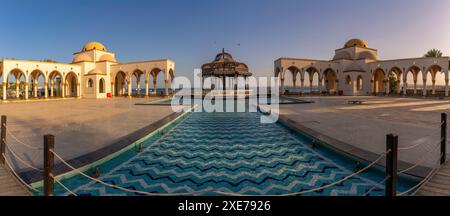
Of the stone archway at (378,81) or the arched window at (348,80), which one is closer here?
the arched window at (348,80)

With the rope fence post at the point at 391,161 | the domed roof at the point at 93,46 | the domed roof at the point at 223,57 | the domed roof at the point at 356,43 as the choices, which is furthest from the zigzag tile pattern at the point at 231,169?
the domed roof at the point at 356,43

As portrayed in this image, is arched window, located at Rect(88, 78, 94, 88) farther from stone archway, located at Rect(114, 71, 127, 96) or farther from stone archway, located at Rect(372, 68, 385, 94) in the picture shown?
stone archway, located at Rect(372, 68, 385, 94)

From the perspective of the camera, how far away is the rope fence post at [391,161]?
2632 mm

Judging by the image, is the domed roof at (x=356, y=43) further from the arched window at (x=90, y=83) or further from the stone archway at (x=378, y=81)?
the arched window at (x=90, y=83)

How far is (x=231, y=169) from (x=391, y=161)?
122 inches

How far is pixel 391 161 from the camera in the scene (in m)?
2.66

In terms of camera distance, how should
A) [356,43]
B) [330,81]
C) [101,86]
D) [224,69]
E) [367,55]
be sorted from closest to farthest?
1. [224,69]
2. [101,86]
3. [367,55]
4. [356,43]
5. [330,81]

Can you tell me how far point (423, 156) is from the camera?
183 inches

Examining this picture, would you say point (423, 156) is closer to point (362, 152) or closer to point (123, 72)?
point (362, 152)

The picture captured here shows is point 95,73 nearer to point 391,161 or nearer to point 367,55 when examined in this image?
point 391,161

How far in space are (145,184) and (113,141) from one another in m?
2.55

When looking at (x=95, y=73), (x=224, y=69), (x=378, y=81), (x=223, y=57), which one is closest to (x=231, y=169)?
(x=224, y=69)

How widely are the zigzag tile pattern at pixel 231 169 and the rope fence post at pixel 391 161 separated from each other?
1.23 metres
